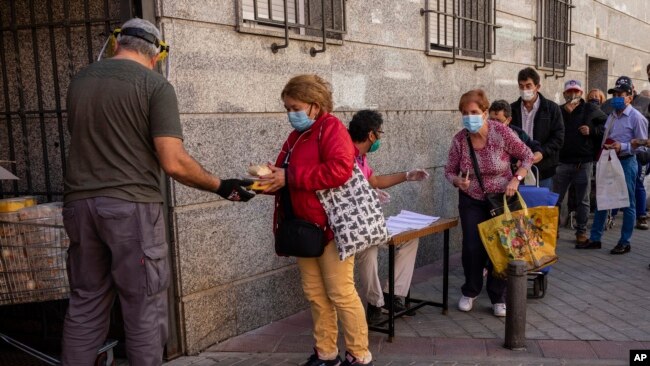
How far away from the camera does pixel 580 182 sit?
24.5ft

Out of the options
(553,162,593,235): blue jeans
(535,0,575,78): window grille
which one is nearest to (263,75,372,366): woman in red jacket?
(553,162,593,235): blue jeans

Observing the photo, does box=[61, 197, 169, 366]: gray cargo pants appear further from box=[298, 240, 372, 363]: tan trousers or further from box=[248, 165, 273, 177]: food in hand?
box=[298, 240, 372, 363]: tan trousers

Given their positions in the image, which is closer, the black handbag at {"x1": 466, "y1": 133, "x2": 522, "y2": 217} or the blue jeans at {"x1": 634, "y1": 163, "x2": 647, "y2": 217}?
the black handbag at {"x1": 466, "y1": 133, "x2": 522, "y2": 217}

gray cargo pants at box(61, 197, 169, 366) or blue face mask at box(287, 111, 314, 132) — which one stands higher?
blue face mask at box(287, 111, 314, 132)

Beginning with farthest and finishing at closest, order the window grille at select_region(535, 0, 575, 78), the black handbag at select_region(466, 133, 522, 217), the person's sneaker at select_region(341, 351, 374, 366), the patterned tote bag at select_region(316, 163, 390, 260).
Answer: the window grille at select_region(535, 0, 575, 78) < the black handbag at select_region(466, 133, 522, 217) < the person's sneaker at select_region(341, 351, 374, 366) < the patterned tote bag at select_region(316, 163, 390, 260)

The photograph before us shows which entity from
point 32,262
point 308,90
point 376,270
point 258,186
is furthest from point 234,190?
point 376,270

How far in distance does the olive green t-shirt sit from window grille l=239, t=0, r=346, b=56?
1.71 meters

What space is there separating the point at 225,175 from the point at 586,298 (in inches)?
127

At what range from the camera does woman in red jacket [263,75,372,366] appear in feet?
11.0

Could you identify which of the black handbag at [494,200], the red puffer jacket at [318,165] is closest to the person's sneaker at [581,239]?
the black handbag at [494,200]

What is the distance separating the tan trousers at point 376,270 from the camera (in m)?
4.26

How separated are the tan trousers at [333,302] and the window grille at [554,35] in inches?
260

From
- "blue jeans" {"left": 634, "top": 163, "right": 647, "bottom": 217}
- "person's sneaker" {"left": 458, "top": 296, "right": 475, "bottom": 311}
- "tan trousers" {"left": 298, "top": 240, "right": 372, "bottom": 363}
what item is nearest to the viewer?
"tan trousers" {"left": 298, "top": 240, "right": 372, "bottom": 363}

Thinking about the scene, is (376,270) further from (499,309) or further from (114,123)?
(114,123)
